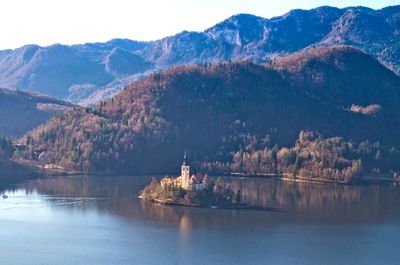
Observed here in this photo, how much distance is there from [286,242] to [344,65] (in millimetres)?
73177

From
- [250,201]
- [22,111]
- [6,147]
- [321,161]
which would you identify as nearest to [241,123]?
[321,161]

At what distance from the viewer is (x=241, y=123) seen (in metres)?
97.2

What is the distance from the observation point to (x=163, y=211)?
5697 cm

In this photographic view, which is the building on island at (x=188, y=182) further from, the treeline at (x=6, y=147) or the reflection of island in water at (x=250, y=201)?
the treeline at (x=6, y=147)

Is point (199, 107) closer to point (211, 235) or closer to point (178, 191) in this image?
point (178, 191)

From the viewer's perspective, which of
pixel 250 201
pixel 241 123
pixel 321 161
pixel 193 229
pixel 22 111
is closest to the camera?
pixel 193 229

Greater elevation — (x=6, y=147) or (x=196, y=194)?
(x=6, y=147)

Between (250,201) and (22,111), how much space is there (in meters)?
74.9

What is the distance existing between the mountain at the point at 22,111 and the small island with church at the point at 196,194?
60017mm

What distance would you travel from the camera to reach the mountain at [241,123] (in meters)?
85.8

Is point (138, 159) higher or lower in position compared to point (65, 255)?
higher

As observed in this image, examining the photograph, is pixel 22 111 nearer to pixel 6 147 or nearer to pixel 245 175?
pixel 6 147

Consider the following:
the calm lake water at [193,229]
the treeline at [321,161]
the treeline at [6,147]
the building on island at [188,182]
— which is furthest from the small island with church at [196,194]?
the treeline at [6,147]

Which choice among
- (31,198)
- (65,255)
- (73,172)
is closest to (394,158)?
(73,172)
